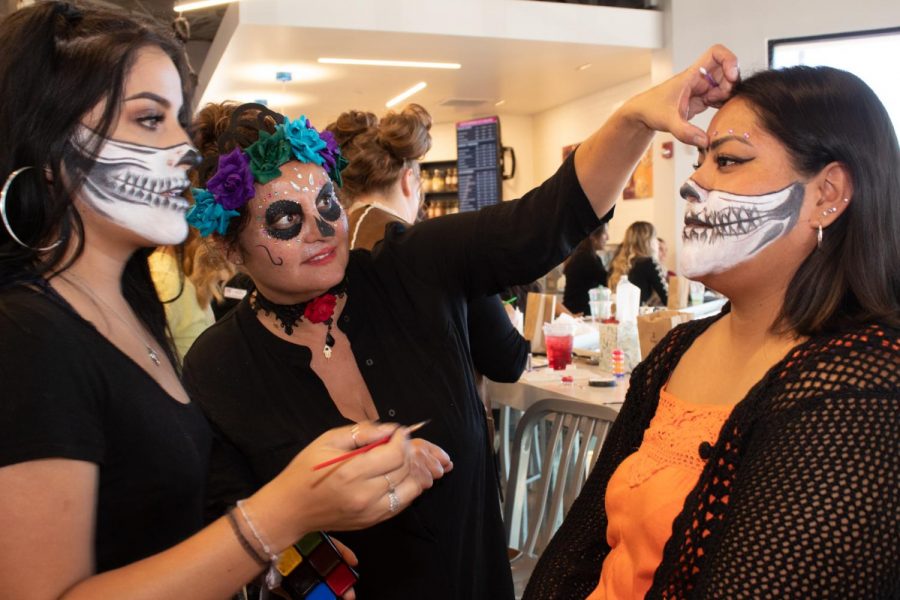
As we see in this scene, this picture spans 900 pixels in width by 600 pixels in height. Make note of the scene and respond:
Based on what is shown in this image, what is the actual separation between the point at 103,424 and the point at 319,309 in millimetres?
690

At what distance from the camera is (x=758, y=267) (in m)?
1.38

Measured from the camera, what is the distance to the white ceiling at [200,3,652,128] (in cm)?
683

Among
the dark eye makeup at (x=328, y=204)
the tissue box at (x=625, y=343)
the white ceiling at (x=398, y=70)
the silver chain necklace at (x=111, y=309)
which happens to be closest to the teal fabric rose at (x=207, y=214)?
the dark eye makeup at (x=328, y=204)

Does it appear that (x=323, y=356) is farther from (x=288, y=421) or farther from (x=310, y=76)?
(x=310, y=76)

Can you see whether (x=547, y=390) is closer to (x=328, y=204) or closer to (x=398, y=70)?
(x=328, y=204)

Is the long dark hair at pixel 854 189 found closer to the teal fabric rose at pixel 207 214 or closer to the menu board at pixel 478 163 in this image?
the teal fabric rose at pixel 207 214

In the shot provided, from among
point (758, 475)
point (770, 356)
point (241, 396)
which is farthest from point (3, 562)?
point (770, 356)

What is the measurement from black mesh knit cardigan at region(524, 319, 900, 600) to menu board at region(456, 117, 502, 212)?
8242mm

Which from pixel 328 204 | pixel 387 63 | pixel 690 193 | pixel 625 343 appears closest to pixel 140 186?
pixel 328 204

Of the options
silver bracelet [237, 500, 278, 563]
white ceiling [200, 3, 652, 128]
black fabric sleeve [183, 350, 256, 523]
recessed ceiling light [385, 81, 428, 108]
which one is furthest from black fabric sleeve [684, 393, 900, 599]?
recessed ceiling light [385, 81, 428, 108]

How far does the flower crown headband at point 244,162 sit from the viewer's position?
159 centimetres

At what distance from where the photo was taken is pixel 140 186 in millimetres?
1130

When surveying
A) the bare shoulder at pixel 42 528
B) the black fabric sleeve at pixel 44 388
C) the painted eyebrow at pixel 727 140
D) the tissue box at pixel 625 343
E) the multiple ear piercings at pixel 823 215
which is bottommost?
the tissue box at pixel 625 343

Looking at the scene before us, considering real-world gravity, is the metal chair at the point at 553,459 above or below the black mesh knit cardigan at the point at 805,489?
below
